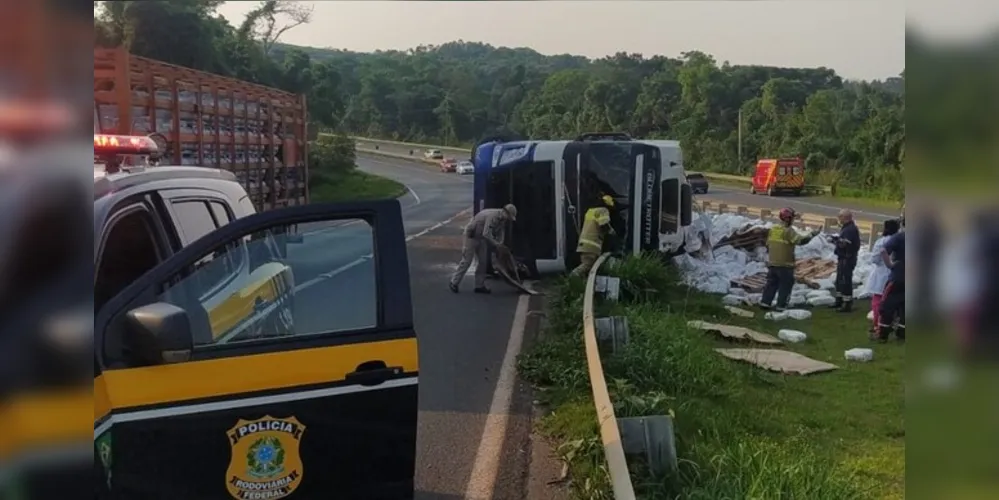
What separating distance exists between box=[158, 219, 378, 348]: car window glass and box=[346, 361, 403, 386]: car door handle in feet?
0.42

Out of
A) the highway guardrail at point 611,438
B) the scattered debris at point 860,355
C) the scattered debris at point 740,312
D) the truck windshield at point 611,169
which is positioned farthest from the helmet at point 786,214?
the highway guardrail at point 611,438

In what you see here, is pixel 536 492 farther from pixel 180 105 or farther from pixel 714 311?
pixel 714 311

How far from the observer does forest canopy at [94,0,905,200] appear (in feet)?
9.63

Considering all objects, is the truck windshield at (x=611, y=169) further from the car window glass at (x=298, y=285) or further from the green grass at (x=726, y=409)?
the car window glass at (x=298, y=285)

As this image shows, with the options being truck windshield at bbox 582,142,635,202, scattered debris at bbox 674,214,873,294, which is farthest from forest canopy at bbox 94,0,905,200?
scattered debris at bbox 674,214,873,294

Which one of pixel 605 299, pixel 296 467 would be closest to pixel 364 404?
pixel 296 467

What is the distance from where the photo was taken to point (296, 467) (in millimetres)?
2820

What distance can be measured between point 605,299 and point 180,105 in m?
4.77

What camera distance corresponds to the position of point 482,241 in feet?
34.0

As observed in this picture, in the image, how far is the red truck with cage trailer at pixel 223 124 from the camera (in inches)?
171

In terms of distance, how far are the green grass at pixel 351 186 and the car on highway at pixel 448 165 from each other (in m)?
0.98

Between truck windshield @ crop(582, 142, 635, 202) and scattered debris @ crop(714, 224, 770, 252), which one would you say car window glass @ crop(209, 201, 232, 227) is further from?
scattered debris @ crop(714, 224, 770, 252)

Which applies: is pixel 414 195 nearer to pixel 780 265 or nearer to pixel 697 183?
pixel 697 183

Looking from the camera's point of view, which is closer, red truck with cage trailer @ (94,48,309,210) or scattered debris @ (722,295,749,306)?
red truck with cage trailer @ (94,48,309,210)
